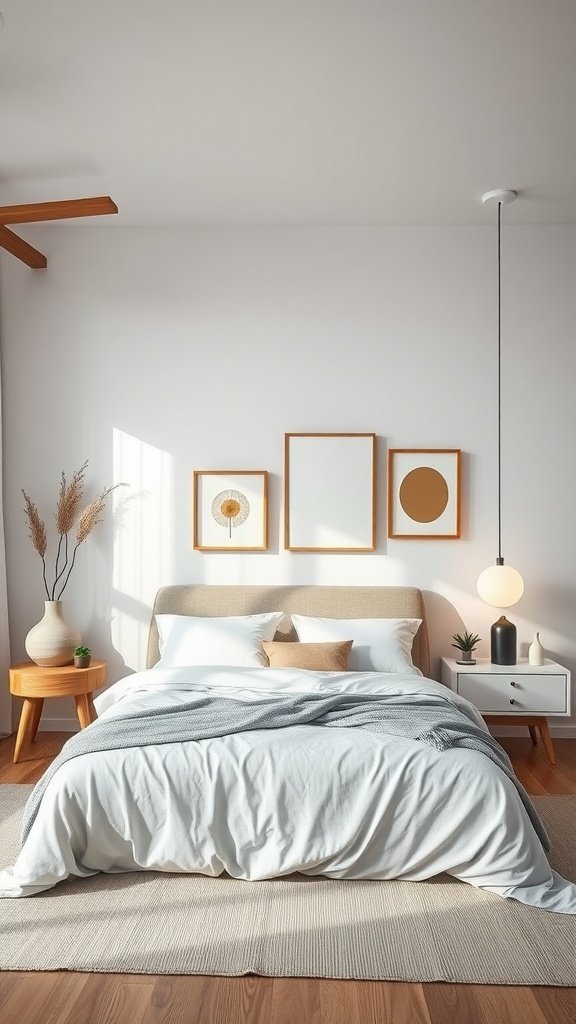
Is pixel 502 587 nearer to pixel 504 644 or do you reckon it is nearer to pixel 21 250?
pixel 504 644

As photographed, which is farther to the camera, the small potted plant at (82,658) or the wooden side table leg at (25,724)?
the small potted plant at (82,658)

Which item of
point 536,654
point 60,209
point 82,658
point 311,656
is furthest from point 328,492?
point 60,209

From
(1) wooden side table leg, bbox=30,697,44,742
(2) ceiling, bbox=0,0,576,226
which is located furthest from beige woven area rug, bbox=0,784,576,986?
(2) ceiling, bbox=0,0,576,226

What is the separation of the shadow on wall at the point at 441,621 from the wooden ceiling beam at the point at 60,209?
2863mm

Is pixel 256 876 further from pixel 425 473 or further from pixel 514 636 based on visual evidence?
pixel 425 473

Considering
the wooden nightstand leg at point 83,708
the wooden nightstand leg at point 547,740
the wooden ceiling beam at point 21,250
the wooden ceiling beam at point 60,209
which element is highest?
the wooden ceiling beam at point 21,250

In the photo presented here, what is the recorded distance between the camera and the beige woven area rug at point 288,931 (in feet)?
7.95

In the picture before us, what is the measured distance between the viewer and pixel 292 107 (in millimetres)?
3514

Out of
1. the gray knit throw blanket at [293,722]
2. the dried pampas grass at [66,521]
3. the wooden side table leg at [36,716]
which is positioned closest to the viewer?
the gray knit throw blanket at [293,722]

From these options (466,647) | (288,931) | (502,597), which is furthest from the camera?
(466,647)

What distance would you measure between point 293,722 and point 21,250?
308 cm

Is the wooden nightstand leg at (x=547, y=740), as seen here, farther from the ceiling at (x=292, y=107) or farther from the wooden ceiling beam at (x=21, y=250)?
the wooden ceiling beam at (x=21, y=250)

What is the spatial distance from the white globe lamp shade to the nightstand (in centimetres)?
37

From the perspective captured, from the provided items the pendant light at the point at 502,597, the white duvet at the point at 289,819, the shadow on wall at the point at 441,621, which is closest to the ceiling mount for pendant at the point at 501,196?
the pendant light at the point at 502,597
